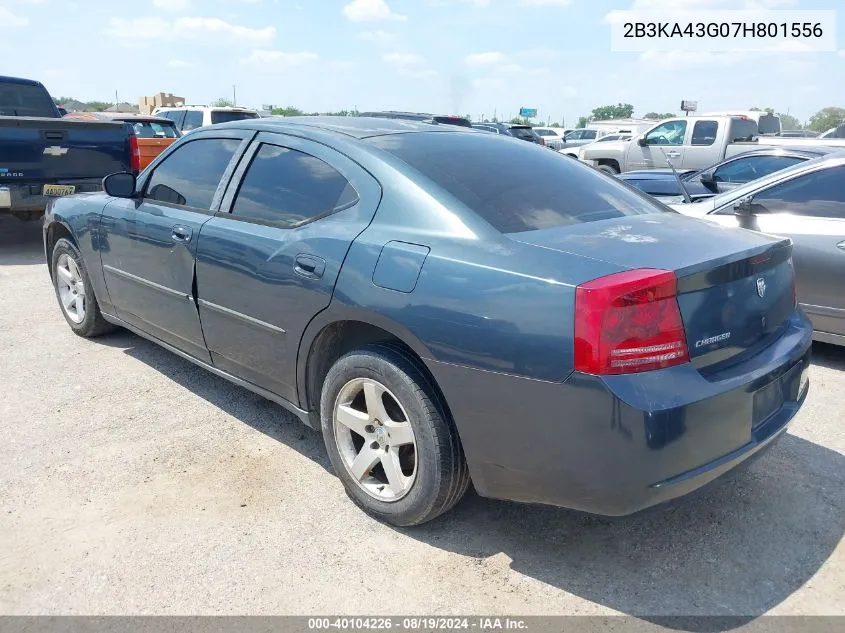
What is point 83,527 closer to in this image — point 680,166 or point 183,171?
point 183,171

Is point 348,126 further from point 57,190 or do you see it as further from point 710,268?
point 57,190

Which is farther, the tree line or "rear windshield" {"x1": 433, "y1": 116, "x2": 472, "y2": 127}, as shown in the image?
the tree line

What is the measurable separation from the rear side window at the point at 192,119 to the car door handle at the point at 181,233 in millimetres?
13579

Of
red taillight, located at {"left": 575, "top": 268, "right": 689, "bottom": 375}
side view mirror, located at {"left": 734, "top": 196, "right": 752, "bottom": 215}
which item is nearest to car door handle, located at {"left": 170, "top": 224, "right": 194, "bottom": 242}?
red taillight, located at {"left": 575, "top": 268, "right": 689, "bottom": 375}

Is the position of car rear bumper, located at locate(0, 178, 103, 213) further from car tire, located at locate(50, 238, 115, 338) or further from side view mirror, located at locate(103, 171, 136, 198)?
side view mirror, located at locate(103, 171, 136, 198)

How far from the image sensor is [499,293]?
236 cm

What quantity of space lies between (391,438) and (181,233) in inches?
68.3

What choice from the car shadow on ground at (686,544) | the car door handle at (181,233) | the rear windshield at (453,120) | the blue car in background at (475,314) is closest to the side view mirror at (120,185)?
the blue car in background at (475,314)

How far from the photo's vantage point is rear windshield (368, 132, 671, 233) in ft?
9.09

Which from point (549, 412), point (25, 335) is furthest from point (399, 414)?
point (25, 335)

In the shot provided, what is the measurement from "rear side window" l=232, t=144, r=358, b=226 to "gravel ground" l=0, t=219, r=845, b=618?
3.92ft

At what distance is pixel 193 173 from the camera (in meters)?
3.93

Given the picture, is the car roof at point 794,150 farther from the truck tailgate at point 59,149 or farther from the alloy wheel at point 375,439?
the truck tailgate at point 59,149

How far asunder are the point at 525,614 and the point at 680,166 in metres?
14.1
